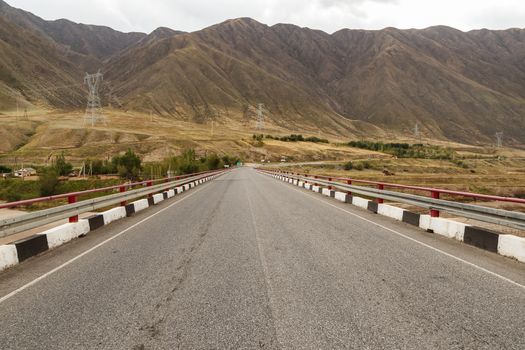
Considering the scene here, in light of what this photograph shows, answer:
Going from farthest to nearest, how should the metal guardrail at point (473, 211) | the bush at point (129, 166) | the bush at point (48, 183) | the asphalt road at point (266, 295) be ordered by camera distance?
the bush at point (129, 166), the bush at point (48, 183), the metal guardrail at point (473, 211), the asphalt road at point (266, 295)

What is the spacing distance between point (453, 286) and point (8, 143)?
130294mm

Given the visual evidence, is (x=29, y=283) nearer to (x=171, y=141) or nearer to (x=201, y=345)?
(x=201, y=345)

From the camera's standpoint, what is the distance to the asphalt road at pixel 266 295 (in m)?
3.50

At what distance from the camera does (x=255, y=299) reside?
14.3ft

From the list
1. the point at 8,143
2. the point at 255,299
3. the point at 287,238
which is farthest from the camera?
the point at 8,143

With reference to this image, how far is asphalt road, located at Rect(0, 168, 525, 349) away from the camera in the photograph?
11.5 ft

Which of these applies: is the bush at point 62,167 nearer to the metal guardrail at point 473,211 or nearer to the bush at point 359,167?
the bush at point 359,167

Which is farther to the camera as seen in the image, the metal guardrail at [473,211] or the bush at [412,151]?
the bush at [412,151]

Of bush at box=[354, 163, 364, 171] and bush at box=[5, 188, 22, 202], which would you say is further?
bush at box=[354, 163, 364, 171]

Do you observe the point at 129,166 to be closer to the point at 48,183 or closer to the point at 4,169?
the point at 48,183

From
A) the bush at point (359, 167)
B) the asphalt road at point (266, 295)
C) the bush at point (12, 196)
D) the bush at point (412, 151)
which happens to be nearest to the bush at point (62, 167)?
the bush at point (12, 196)

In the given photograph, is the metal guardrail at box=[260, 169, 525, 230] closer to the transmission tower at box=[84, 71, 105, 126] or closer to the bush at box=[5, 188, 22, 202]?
the bush at box=[5, 188, 22, 202]

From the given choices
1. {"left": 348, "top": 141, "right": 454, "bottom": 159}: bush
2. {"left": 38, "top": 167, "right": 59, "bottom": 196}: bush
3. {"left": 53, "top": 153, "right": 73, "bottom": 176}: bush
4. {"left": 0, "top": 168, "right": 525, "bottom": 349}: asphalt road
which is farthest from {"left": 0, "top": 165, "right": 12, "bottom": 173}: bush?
{"left": 348, "top": 141, "right": 454, "bottom": 159}: bush

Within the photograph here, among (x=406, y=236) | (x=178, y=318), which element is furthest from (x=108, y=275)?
(x=406, y=236)
